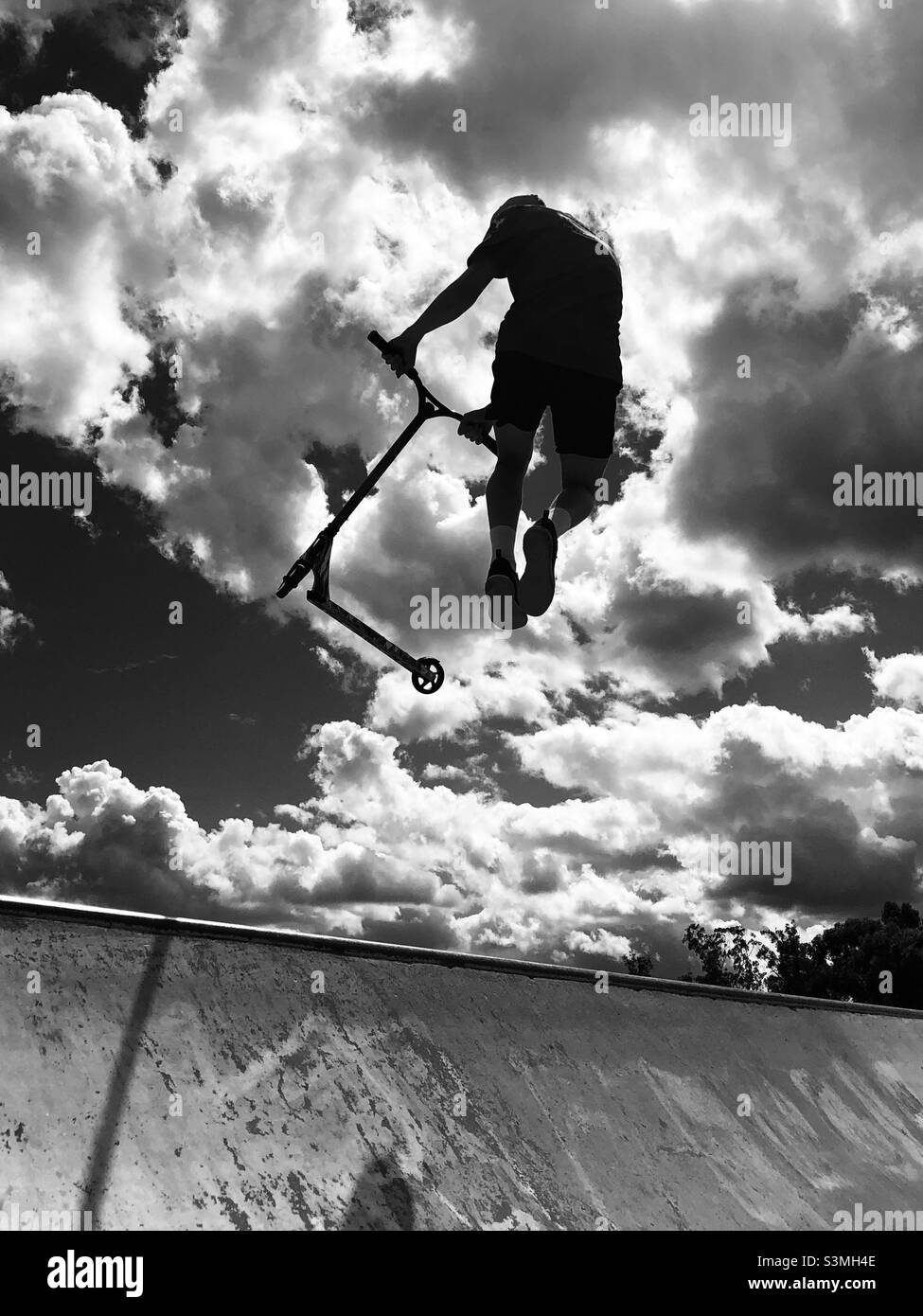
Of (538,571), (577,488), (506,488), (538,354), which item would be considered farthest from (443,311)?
(538,571)

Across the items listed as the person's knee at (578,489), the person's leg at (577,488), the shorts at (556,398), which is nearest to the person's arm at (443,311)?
the shorts at (556,398)

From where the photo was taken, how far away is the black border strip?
4250 mm

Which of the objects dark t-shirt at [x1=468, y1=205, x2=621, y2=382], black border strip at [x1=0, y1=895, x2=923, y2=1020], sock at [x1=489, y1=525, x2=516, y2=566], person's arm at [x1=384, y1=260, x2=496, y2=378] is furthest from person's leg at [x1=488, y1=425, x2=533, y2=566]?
black border strip at [x1=0, y1=895, x2=923, y2=1020]

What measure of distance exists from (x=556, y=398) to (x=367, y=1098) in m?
3.37

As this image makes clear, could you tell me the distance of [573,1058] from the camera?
5621 millimetres

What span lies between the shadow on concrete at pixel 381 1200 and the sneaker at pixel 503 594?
8.04 ft

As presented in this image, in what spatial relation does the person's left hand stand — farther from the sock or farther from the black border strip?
the black border strip

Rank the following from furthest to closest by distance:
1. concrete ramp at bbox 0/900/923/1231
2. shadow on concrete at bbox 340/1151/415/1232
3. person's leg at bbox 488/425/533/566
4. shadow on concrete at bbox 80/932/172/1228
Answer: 1. person's leg at bbox 488/425/533/566
2. shadow on concrete at bbox 340/1151/415/1232
3. concrete ramp at bbox 0/900/923/1231
4. shadow on concrete at bbox 80/932/172/1228

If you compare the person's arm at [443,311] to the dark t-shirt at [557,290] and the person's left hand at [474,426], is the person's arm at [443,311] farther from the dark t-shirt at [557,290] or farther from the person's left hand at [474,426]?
the person's left hand at [474,426]

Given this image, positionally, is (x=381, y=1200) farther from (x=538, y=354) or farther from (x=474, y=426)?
(x=538, y=354)

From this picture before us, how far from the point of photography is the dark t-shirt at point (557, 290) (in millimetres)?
3824

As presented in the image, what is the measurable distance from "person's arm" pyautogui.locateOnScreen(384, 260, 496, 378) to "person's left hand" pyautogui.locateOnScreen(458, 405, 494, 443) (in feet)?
1.22

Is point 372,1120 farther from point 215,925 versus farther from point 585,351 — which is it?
point 585,351
